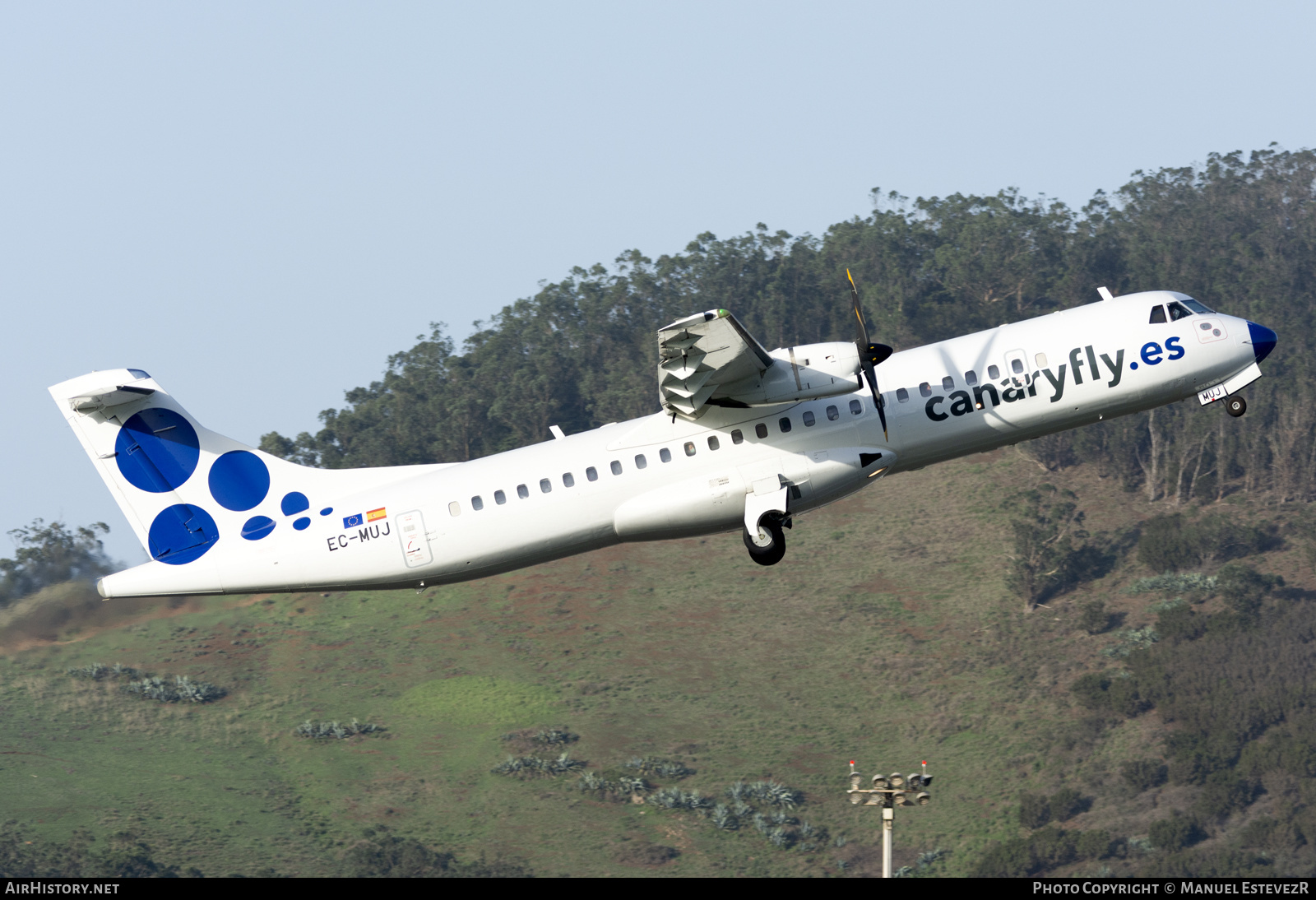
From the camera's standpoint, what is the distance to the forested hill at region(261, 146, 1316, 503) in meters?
105

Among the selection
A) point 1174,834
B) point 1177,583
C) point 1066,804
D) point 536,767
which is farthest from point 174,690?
point 1177,583

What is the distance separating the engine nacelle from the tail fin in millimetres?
7502

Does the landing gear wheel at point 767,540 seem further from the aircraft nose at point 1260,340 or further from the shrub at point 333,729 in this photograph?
the shrub at point 333,729

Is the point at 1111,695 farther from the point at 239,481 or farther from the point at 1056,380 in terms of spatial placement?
the point at 239,481

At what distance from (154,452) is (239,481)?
180 centimetres

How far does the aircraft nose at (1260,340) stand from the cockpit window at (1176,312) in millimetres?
1440

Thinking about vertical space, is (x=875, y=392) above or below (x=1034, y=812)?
→ above

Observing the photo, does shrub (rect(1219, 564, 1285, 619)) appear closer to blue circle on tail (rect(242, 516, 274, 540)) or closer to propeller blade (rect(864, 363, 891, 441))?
propeller blade (rect(864, 363, 891, 441))

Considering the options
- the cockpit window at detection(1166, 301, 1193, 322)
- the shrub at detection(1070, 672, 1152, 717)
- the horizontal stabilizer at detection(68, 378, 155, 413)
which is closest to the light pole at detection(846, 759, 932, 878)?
the cockpit window at detection(1166, 301, 1193, 322)

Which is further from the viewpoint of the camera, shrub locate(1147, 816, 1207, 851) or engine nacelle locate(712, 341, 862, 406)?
shrub locate(1147, 816, 1207, 851)

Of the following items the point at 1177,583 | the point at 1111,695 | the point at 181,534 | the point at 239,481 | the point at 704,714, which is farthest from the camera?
the point at 1177,583

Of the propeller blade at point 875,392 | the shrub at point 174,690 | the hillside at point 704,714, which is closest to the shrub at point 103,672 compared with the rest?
the hillside at point 704,714

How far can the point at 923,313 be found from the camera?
118625mm

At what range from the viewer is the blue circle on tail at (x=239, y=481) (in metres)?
28.9
